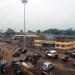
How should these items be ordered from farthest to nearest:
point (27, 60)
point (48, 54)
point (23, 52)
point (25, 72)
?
1. point (23, 52)
2. point (48, 54)
3. point (27, 60)
4. point (25, 72)

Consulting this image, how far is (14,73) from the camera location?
14852mm

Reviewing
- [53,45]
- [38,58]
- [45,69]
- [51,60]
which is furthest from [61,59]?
[53,45]

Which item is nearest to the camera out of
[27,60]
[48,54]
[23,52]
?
[27,60]

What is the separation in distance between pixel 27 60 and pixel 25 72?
4.68 m

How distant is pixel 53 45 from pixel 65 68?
15.4 metres

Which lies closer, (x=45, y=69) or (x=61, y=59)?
(x=45, y=69)

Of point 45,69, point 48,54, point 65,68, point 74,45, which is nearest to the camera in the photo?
point 45,69

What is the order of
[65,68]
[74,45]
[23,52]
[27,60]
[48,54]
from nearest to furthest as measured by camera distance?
[65,68], [27,60], [48,54], [23,52], [74,45]

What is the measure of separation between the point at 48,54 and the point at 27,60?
2.61 meters

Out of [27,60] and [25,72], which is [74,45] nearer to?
[27,60]

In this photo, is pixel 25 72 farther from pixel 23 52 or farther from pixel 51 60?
pixel 23 52

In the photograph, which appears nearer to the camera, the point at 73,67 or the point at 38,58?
the point at 73,67

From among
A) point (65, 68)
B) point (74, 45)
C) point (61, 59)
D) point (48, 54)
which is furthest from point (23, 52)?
point (74, 45)

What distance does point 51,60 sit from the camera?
19.8 m
